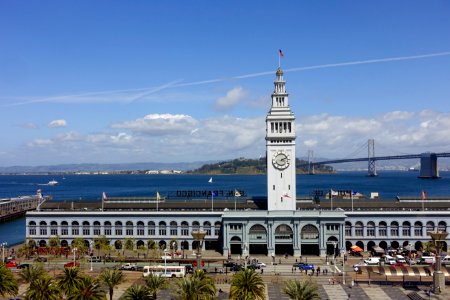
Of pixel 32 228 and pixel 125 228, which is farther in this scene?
pixel 32 228

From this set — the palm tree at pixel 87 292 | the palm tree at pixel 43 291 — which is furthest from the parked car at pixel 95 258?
the palm tree at pixel 87 292

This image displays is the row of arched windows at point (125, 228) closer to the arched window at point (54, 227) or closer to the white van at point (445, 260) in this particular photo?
the arched window at point (54, 227)

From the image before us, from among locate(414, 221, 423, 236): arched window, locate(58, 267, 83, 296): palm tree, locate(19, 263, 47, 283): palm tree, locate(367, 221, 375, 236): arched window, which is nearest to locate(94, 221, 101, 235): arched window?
locate(19, 263, 47, 283): palm tree

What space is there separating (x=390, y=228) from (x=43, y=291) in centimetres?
6057

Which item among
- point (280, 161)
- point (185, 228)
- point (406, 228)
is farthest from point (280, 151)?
point (406, 228)

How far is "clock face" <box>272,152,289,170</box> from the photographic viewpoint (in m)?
86.9

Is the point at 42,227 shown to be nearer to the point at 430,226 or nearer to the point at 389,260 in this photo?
the point at 389,260

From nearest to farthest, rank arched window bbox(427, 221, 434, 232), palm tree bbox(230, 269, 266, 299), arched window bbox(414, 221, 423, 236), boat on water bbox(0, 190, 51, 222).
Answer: palm tree bbox(230, 269, 266, 299)
arched window bbox(427, 221, 434, 232)
arched window bbox(414, 221, 423, 236)
boat on water bbox(0, 190, 51, 222)

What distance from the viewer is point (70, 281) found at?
164ft

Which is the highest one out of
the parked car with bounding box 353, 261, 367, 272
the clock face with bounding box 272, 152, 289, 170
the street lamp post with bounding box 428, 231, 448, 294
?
the clock face with bounding box 272, 152, 289, 170

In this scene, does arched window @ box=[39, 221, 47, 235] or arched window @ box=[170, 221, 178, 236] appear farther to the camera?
arched window @ box=[39, 221, 47, 235]

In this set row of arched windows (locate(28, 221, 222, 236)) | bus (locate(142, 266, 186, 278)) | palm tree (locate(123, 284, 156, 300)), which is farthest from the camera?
row of arched windows (locate(28, 221, 222, 236))

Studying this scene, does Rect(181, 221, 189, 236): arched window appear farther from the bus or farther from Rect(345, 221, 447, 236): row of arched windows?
Rect(345, 221, 447, 236): row of arched windows

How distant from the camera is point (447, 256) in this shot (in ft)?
262
